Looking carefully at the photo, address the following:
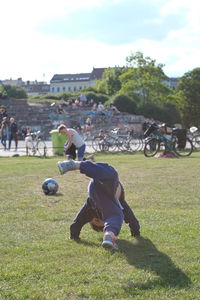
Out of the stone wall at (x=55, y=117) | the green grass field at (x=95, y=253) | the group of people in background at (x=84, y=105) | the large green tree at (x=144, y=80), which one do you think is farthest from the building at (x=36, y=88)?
the green grass field at (x=95, y=253)

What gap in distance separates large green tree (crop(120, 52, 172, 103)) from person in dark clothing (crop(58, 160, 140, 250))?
51793 mm

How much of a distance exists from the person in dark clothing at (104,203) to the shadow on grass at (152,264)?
236 millimetres

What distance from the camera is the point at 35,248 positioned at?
16.8 feet

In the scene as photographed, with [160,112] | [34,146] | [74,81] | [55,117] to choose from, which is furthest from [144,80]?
[74,81]

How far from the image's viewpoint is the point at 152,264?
14.9ft

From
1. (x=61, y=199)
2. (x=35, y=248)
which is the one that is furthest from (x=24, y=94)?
(x=35, y=248)

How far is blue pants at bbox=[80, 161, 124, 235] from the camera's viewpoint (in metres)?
4.96

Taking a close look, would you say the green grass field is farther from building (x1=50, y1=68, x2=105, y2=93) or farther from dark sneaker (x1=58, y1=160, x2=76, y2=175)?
building (x1=50, y1=68, x2=105, y2=93)

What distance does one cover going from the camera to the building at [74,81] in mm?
140750

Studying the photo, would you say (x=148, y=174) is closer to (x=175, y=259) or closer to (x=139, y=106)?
(x=175, y=259)

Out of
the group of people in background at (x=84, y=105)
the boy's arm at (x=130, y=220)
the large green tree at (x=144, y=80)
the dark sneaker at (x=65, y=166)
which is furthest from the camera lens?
the large green tree at (x=144, y=80)

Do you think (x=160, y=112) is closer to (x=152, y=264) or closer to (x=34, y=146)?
(x=34, y=146)

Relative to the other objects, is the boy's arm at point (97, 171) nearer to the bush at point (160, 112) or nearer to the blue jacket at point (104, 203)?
the blue jacket at point (104, 203)

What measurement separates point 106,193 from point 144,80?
52.8 m
